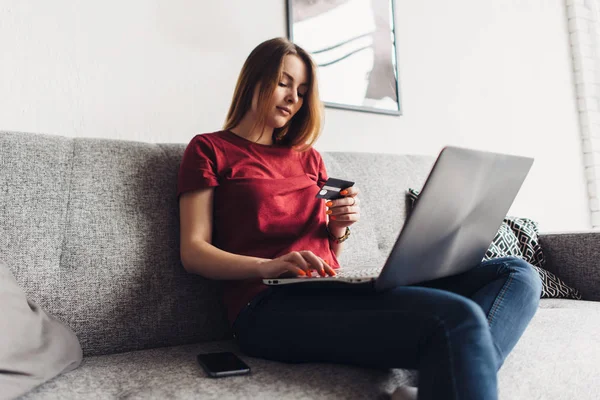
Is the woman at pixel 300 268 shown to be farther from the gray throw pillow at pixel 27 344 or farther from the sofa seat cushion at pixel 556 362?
the gray throw pillow at pixel 27 344

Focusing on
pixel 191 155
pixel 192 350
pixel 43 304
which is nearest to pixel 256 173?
pixel 191 155

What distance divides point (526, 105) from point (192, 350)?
2.25 m

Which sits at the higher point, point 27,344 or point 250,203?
point 250,203

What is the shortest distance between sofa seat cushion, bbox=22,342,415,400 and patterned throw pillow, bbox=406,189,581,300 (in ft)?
2.71

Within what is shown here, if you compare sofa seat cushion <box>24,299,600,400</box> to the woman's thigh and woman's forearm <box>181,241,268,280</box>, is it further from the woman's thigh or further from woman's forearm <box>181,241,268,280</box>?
woman's forearm <box>181,241,268,280</box>

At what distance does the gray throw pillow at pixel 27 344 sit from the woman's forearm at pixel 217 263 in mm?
272

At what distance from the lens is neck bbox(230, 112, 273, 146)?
129cm

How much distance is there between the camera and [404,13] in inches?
86.3

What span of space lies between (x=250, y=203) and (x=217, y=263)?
165mm

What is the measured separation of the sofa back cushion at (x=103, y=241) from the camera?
104 cm

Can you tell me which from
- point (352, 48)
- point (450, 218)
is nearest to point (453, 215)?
point (450, 218)

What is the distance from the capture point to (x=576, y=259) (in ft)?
5.45

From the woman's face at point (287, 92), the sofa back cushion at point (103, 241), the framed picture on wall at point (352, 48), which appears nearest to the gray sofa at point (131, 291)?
the sofa back cushion at point (103, 241)

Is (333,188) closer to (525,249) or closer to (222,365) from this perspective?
(222,365)
